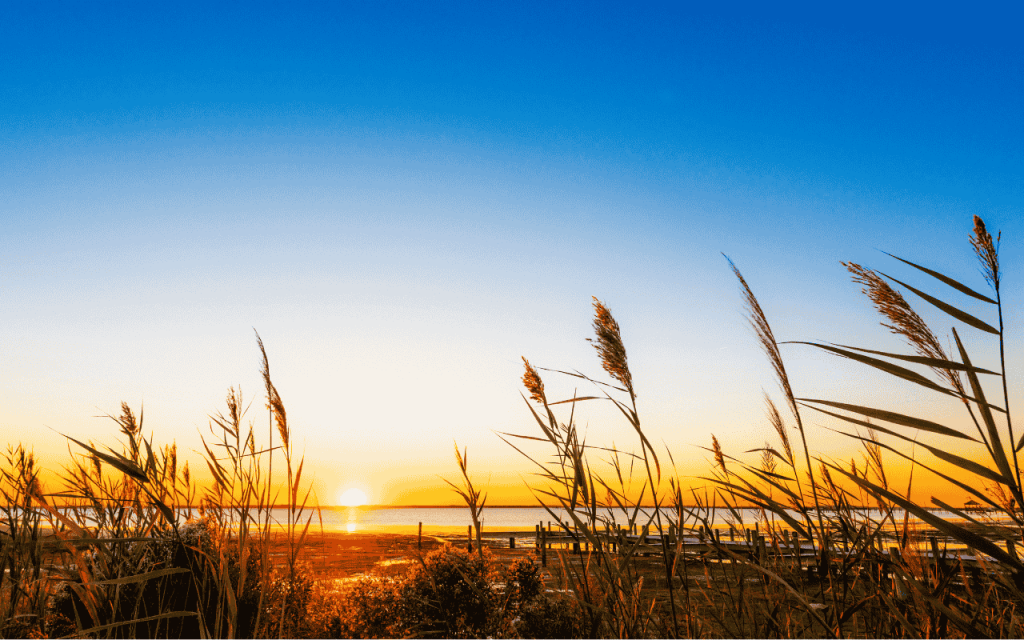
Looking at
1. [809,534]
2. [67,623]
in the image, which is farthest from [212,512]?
[67,623]

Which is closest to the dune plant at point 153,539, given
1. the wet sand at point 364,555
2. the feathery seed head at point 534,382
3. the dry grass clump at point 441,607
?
the feathery seed head at point 534,382

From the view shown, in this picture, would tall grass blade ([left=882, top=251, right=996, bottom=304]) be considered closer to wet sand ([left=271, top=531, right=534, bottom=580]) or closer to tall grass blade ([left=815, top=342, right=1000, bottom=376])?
tall grass blade ([left=815, top=342, right=1000, bottom=376])

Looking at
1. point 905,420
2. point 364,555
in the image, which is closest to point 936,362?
point 905,420

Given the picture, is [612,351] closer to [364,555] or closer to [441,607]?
[441,607]

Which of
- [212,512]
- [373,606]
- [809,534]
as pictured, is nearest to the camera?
[809,534]

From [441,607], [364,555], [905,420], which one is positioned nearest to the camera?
[905,420]

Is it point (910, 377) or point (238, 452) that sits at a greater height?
point (910, 377)

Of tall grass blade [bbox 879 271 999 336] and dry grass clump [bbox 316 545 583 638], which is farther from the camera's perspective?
dry grass clump [bbox 316 545 583 638]

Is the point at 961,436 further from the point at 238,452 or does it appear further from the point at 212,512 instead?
the point at 212,512

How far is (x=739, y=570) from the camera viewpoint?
7.68ft

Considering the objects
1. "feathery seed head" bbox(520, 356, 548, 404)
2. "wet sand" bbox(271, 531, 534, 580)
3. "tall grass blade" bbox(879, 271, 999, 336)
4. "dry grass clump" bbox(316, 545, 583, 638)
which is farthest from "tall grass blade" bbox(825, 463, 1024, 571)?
"wet sand" bbox(271, 531, 534, 580)

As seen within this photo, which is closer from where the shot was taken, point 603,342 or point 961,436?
point 961,436

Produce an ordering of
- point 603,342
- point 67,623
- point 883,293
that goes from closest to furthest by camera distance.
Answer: point 883,293 → point 603,342 → point 67,623

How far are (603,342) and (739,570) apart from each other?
110 cm
